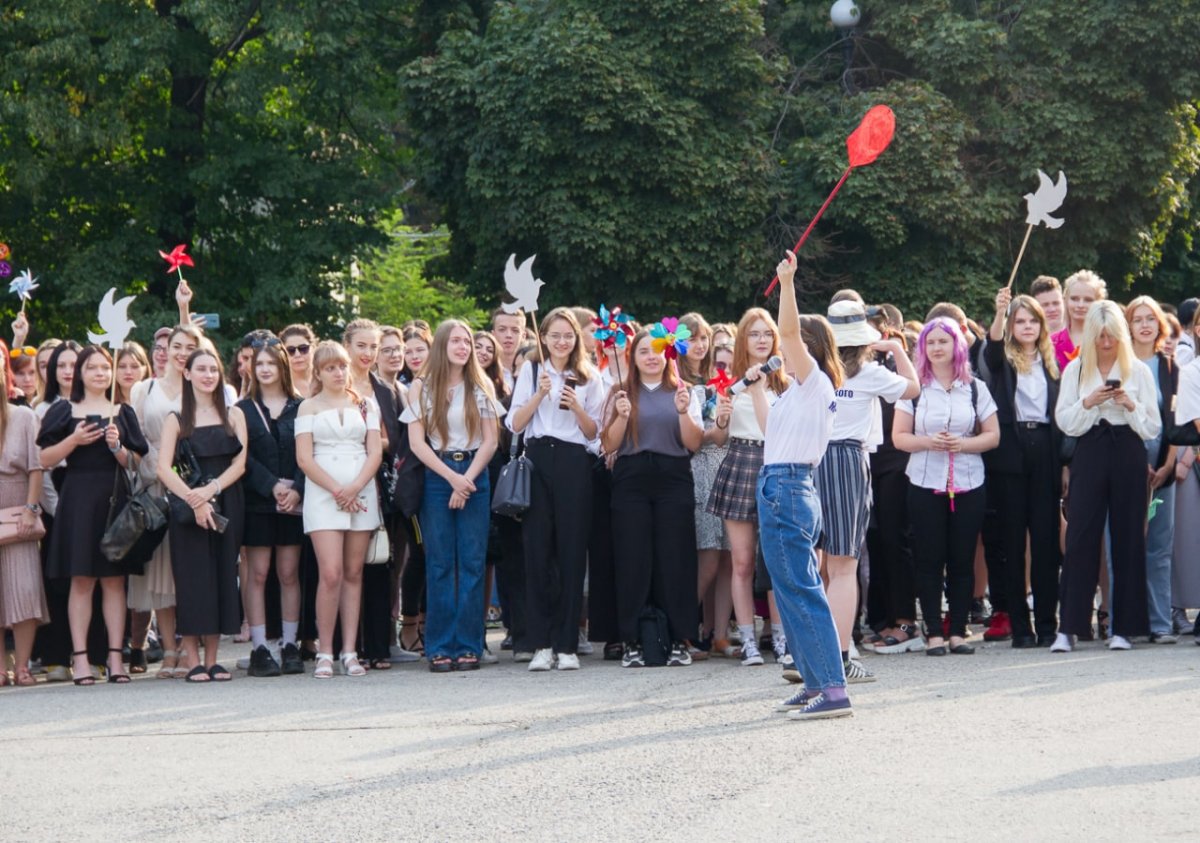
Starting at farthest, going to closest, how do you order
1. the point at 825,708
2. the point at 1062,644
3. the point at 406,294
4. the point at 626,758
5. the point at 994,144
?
the point at 406,294
the point at 994,144
the point at 1062,644
the point at 825,708
the point at 626,758

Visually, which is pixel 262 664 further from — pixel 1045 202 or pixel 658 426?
pixel 1045 202

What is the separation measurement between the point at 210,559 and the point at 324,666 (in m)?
0.98

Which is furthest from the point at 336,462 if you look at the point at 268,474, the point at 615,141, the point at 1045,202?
the point at 615,141

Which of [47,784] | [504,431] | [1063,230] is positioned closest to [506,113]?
[1063,230]

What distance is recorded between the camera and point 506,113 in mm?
22656

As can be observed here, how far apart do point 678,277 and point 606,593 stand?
39.2 feet

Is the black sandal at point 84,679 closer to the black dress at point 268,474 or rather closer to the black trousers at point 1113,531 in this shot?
the black dress at point 268,474

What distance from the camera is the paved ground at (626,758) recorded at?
623 centimetres

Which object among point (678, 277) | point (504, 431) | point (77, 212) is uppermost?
point (77, 212)

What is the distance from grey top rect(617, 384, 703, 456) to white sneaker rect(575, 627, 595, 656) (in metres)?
1.46

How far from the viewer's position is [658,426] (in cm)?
1077

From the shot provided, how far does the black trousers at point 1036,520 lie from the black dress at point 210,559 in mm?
4907

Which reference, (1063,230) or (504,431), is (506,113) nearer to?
(1063,230)

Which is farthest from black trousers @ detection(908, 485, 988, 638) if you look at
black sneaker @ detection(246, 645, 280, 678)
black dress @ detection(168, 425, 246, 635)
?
black dress @ detection(168, 425, 246, 635)
